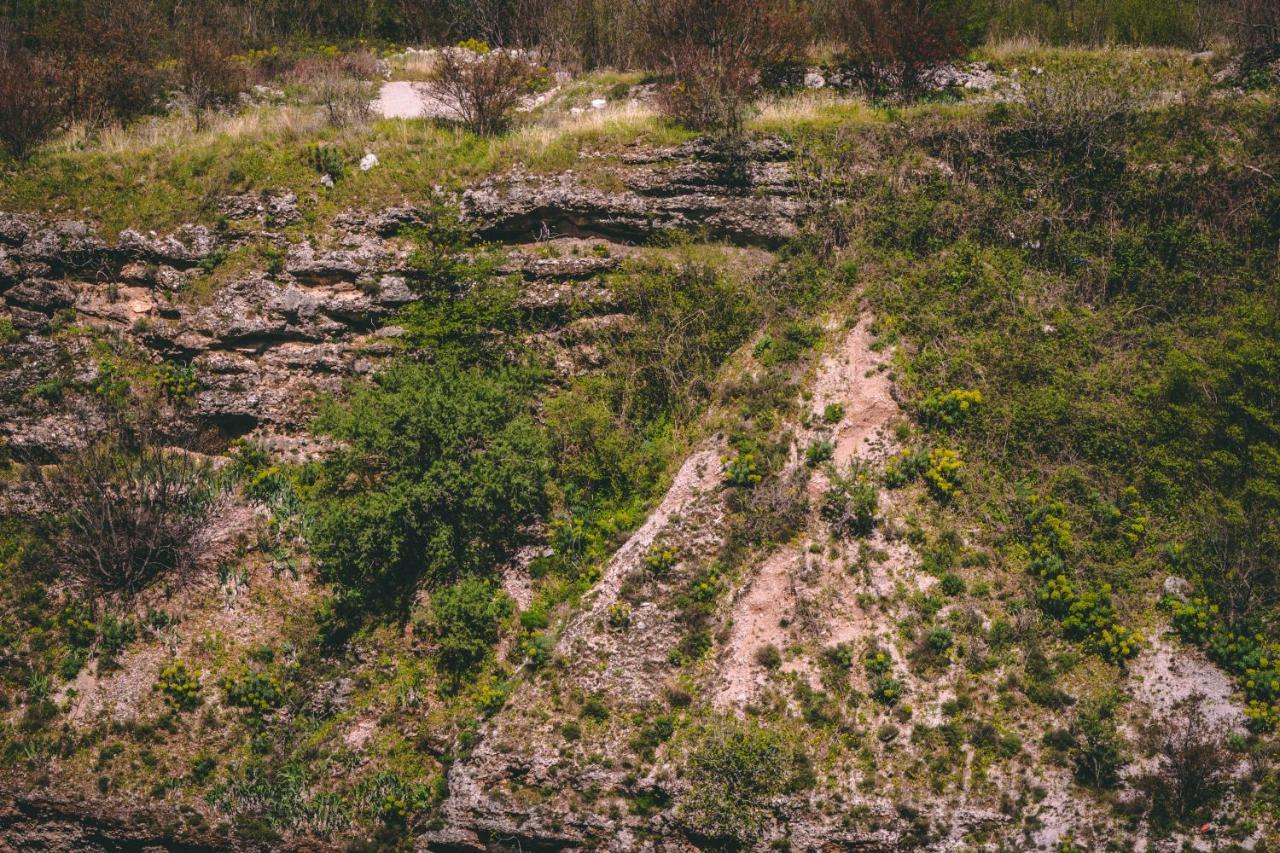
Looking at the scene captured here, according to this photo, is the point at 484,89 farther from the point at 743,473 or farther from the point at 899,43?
the point at 743,473

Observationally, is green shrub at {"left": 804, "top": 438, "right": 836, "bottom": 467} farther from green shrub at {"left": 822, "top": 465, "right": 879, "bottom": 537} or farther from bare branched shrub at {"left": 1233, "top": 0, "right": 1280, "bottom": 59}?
bare branched shrub at {"left": 1233, "top": 0, "right": 1280, "bottom": 59}

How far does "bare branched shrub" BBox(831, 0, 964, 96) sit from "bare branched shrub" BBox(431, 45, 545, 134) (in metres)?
7.46

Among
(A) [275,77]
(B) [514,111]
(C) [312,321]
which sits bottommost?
(C) [312,321]

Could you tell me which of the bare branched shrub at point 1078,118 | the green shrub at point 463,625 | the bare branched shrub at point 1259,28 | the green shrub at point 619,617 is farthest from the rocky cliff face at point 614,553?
the bare branched shrub at point 1259,28

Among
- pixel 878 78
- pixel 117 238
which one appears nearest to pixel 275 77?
pixel 117 238

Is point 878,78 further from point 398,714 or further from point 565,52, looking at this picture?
point 398,714

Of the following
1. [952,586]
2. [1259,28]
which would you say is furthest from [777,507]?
[1259,28]

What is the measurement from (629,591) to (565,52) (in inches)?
626

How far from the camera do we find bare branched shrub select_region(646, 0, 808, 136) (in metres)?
15.6

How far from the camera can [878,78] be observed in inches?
675

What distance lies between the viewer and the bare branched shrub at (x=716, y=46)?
1565 cm

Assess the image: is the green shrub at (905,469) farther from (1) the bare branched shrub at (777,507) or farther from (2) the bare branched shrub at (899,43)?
Answer: (2) the bare branched shrub at (899,43)

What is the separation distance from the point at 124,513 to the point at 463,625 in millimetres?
5466

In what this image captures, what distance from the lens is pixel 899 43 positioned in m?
16.7
